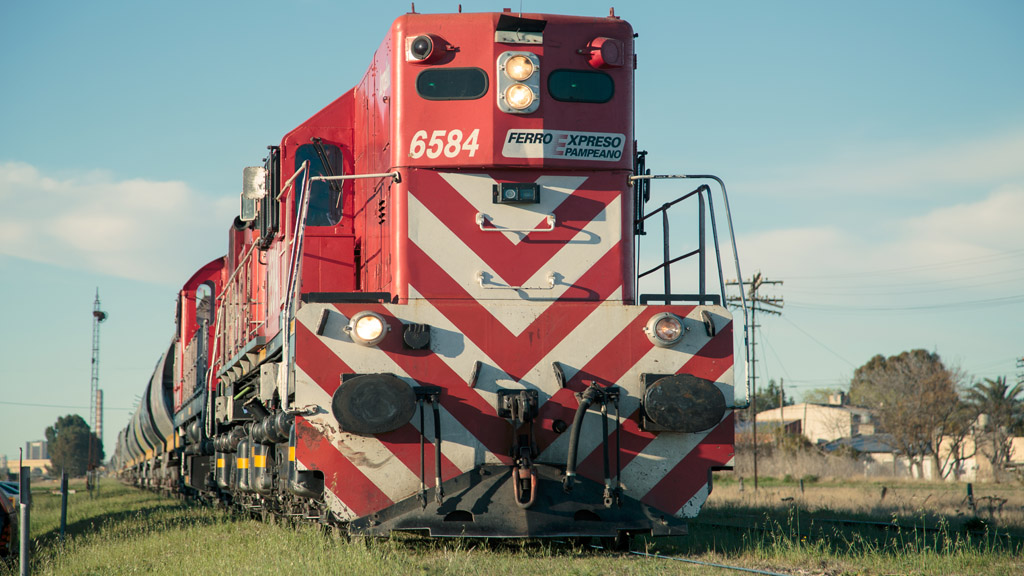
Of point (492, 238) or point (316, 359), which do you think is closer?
point (316, 359)

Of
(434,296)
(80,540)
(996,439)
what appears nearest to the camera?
(434,296)

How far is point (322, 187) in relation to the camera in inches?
330

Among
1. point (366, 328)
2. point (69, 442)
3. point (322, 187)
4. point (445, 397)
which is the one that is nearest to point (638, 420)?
point (445, 397)

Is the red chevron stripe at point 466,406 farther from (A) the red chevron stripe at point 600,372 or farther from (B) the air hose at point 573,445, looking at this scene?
(B) the air hose at point 573,445

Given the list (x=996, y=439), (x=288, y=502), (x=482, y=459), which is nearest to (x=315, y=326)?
(x=482, y=459)

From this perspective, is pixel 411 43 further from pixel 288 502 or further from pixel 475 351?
pixel 288 502

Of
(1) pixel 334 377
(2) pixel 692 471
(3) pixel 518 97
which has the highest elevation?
(3) pixel 518 97

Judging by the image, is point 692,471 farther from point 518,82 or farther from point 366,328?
point 518,82

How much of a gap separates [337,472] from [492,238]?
1.86 meters

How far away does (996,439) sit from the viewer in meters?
43.7

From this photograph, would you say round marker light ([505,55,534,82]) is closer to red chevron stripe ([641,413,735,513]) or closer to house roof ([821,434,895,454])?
red chevron stripe ([641,413,735,513])

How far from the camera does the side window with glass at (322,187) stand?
827 centimetres

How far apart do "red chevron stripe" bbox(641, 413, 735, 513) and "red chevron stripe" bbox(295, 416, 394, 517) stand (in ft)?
5.71

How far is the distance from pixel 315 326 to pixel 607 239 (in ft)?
6.88
